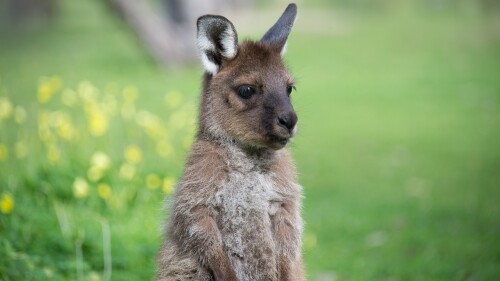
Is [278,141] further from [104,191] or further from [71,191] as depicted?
[71,191]

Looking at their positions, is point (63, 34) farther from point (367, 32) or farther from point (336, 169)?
point (336, 169)

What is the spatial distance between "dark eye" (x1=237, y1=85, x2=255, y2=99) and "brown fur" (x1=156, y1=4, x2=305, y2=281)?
0.07 feet

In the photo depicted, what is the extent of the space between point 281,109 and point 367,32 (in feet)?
50.9

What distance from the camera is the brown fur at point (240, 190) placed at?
4336mm

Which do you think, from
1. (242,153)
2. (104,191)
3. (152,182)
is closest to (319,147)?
(152,182)

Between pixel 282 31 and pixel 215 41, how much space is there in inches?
15.6

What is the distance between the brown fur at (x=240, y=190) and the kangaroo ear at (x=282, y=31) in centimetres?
9

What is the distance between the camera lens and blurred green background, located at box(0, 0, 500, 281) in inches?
252

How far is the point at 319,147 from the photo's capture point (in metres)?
11.3

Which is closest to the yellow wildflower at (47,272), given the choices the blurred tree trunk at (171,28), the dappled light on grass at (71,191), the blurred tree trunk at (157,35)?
the dappled light on grass at (71,191)

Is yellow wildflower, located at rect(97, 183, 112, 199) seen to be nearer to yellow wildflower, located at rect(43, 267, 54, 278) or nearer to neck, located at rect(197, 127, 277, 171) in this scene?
yellow wildflower, located at rect(43, 267, 54, 278)

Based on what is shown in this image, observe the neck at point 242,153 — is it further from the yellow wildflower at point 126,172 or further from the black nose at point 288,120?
the yellow wildflower at point 126,172

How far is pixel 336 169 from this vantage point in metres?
10.3

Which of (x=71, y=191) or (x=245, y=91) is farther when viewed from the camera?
(x=71, y=191)
